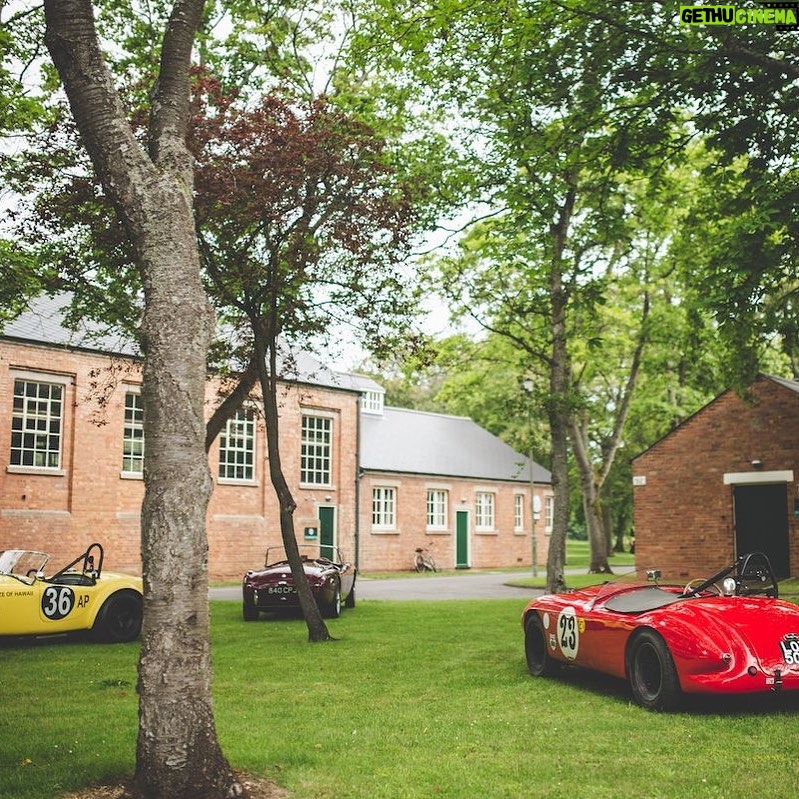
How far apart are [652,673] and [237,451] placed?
23826 millimetres

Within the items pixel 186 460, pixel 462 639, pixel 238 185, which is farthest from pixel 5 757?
pixel 238 185

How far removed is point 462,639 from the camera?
1379cm

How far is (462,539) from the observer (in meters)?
40.4

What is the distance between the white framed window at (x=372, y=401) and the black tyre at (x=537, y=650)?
2994cm

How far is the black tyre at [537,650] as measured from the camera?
995 cm

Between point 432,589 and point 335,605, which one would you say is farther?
point 432,589

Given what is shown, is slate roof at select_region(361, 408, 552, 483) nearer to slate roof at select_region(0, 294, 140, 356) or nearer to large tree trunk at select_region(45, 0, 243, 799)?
slate roof at select_region(0, 294, 140, 356)

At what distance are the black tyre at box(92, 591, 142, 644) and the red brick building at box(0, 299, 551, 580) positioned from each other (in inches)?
127

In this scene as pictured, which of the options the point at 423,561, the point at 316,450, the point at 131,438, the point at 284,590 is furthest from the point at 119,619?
the point at 423,561

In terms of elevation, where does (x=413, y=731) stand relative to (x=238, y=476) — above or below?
below

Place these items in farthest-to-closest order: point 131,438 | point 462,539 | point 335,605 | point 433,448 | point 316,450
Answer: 1. point 433,448
2. point 462,539
3. point 316,450
4. point 131,438
5. point 335,605

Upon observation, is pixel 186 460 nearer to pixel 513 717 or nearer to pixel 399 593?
pixel 513 717

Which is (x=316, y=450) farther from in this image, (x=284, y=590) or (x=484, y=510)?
(x=284, y=590)

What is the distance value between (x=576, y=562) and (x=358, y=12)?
116ft
